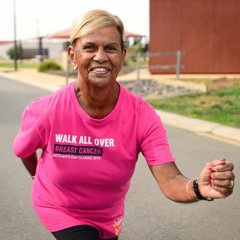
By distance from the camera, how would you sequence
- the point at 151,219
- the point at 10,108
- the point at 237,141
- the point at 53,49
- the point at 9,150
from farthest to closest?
the point at 53,49 → the point at 10,108 → the point at 237,141 → the point at 9,150 → the point at 151,219

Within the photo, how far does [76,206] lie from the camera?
2523 mm

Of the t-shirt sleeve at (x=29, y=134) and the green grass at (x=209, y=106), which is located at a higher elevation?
the t-shirt sleeve at (x=29, y=134)

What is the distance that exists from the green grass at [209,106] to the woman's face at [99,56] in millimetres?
7849

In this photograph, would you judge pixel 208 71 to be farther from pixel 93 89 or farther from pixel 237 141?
pixel 93 89

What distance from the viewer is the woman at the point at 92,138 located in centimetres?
236

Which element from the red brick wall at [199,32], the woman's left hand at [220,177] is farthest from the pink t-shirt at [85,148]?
the red brick wall at [199,32]

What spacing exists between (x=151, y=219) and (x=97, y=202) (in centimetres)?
231

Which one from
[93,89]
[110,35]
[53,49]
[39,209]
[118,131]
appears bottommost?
[53,49]

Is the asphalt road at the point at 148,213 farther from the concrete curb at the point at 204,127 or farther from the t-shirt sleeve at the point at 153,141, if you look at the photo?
the t-shirt sleeve at the point at 153,141

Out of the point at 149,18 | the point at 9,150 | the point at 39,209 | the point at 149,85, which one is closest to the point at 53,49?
the point at 149,18

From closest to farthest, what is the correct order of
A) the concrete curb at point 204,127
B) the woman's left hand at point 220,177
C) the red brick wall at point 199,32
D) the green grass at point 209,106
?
1. the woman's left hand at point 220,177
2. the concrete curb at point 204,127
3. the green grass at point 209,106
4. the red brick wall at point 199,32

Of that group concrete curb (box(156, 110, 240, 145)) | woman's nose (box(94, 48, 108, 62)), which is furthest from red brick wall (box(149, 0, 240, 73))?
woman's nose (box(94, 48, 108, 62))

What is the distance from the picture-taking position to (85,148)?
2408 millimetres

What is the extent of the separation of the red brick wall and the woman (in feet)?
73.3
